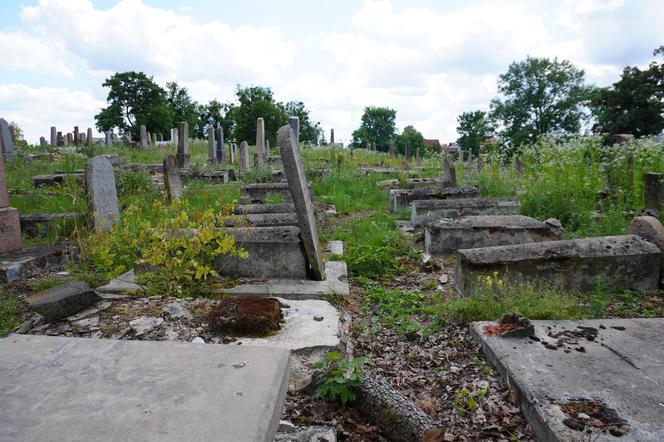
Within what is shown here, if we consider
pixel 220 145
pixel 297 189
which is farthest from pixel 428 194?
pixel 220 145

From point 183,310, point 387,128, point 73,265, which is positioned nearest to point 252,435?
point 183,310

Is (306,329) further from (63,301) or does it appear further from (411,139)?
(411,139)

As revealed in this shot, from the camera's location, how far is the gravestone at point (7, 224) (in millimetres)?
5293

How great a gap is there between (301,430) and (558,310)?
2.41m

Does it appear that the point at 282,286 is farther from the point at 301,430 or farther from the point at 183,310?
the point at 301,430

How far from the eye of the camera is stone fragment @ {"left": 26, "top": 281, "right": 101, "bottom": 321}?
3.15 metres

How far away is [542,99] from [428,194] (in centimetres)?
4314

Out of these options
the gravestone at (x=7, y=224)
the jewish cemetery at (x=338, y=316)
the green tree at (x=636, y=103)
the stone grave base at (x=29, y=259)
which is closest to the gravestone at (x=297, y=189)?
the jewish cemetery at (x=338, y=316)

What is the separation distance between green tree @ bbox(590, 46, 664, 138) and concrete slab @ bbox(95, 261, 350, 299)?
107 feet

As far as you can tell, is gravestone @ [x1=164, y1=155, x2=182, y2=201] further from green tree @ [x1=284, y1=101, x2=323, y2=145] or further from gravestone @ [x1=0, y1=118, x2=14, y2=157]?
green tree @ [x1=284, y1=101, x2=323, y2=145]

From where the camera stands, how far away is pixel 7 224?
210 inches

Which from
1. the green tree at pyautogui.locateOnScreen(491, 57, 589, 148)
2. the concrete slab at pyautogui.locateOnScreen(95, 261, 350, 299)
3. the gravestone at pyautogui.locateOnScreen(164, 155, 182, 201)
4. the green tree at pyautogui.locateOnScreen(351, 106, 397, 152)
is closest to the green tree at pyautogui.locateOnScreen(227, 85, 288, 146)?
the green tree at pyautogui.locateOnScreen(491, 57, 589, 148)

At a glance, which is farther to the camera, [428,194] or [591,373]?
[428,194]

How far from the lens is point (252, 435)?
1384 millimetres
